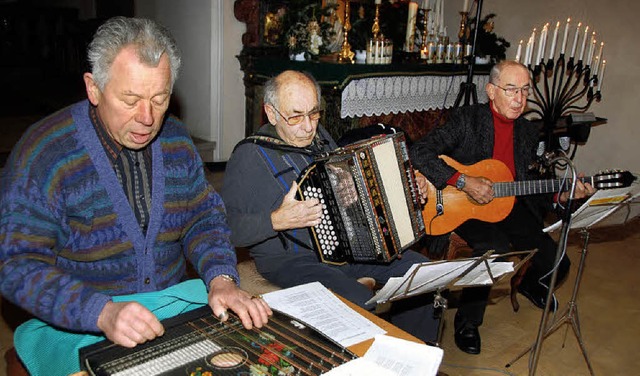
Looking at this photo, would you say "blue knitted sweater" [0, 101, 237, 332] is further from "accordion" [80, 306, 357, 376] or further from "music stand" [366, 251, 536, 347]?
"music stand" [366, 251, 536, 347]

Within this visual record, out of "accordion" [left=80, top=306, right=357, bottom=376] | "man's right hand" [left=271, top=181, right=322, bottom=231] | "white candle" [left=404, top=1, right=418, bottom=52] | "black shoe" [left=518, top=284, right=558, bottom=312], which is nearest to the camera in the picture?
"accordion" [left=80, top=306, right=357, bottom=376]

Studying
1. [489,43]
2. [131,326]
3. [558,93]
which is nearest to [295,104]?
[131,326]

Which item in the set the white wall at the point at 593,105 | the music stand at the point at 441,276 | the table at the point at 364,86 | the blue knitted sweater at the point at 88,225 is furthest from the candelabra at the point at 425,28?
the blue knitted sweater at the point at 88,225

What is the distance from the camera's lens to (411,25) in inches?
234

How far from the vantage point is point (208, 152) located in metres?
6.06

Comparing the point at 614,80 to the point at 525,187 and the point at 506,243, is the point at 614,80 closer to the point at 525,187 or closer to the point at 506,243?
the point at 525,187

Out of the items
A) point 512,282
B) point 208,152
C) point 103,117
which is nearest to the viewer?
point 103,117

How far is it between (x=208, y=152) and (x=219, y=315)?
15.5ft

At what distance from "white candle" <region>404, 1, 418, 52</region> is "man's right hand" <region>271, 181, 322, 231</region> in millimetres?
4217

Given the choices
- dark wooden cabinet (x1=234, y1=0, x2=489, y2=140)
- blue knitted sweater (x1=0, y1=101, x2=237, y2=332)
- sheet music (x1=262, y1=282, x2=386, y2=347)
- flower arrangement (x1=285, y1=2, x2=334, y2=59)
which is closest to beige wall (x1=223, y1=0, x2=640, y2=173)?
dark wooden cabinet (x1=234, y1=0, x2=489, y2=140)

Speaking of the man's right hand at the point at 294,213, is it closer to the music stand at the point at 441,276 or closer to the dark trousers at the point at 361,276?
the dark trousers at the point at 361,276

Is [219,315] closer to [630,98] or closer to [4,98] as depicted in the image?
[630,98]

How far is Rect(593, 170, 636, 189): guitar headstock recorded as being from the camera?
243 centimetres

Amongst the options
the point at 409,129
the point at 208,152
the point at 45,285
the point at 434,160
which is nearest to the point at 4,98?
the point at 208,152
